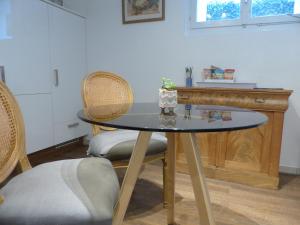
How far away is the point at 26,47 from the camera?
2291mm

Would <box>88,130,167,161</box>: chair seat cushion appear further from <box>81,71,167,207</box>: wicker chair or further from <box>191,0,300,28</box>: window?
<box>191,0,300,28</box>: window

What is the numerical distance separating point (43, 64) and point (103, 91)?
0.97 meters

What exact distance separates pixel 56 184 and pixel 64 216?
179mm

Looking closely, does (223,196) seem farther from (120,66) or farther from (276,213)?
(120,66)

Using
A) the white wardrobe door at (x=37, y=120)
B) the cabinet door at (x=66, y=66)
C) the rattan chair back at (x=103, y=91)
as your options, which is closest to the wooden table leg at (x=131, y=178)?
the rattan chair back at (x=103, y=91)

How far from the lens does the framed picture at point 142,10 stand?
107 inches

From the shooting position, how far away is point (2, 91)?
103 cm

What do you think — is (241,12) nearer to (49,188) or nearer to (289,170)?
(289,170)

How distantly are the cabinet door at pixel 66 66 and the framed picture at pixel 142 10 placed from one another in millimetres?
584

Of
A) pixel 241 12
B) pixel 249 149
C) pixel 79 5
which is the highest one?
pixel 79 5

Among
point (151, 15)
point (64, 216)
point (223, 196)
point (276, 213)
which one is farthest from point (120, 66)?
point (64, 216)

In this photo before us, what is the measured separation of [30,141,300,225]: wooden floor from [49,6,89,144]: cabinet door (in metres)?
1.01

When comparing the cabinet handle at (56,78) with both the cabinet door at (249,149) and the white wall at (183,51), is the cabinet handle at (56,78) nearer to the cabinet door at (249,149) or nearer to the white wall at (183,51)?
the white wall at (183,51)

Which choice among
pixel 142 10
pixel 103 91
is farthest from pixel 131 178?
pixel 142 10
